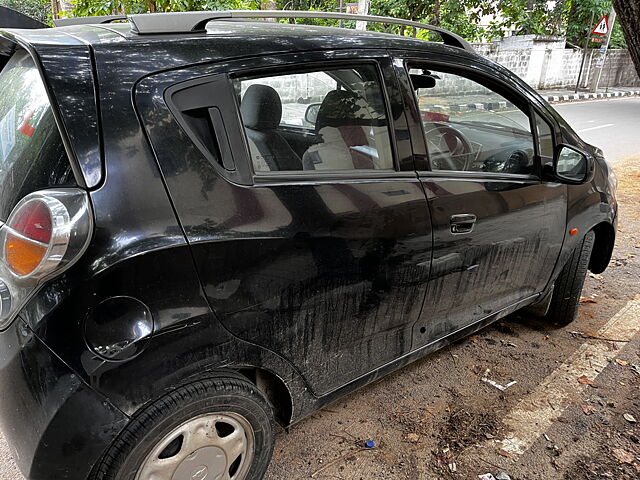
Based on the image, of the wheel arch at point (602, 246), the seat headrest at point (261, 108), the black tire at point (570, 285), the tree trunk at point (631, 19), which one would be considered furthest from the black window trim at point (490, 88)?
the tree trunk at point (631, 19)

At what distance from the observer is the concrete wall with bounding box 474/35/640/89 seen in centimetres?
1842

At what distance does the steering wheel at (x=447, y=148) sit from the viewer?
2010mm

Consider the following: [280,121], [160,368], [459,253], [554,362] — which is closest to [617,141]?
[554,362]

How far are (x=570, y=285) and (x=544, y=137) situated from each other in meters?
1.04

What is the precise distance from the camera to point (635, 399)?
2498mm

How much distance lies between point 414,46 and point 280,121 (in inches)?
26.3

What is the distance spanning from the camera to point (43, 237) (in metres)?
1.20

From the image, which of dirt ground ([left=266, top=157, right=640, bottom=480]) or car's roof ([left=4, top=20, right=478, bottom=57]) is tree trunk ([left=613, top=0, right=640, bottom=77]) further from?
dirt ground ([left=266, top=157, right=640, bottom=480])

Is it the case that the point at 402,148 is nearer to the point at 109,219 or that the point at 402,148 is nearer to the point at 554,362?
the point at 109,219

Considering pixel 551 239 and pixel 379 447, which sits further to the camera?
pixel 551 239

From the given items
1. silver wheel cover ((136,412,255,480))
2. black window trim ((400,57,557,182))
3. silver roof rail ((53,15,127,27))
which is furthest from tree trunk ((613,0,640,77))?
silver wheel cover ((136,412,255,480))

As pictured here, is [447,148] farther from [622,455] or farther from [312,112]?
[622,455]

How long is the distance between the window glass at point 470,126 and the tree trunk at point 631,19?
117 cm

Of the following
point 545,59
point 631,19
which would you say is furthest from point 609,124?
point 631,19
